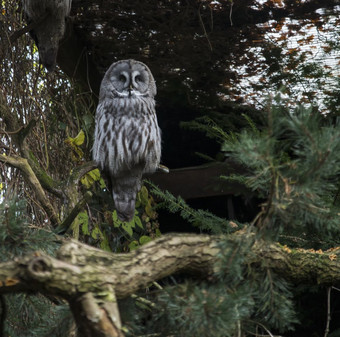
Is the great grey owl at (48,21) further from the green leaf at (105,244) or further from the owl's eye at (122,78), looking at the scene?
the green leaf at (105,244)

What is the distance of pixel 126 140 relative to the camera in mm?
2002

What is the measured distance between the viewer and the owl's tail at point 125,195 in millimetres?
1997

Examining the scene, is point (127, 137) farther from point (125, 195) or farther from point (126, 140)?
point (125, 195)

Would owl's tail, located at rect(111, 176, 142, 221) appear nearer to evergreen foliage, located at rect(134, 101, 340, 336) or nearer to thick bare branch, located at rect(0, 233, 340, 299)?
thick bare branch, located at rect(0, 233, 340, 299)

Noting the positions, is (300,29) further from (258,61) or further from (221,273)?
(221,273)

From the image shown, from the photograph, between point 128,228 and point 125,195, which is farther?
point 128,228

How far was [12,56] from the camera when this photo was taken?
100 inches

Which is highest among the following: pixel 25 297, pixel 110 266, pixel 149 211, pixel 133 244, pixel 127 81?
pixel 127 81

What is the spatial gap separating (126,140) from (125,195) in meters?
0.19

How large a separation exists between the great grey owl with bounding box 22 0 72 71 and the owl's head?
0.21 metres

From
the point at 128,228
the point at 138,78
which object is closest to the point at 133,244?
the point at 128,228

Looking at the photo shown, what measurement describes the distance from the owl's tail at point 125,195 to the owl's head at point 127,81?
31cm

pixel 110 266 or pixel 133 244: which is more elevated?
pixel 110 266

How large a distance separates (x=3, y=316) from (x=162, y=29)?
1.64m
